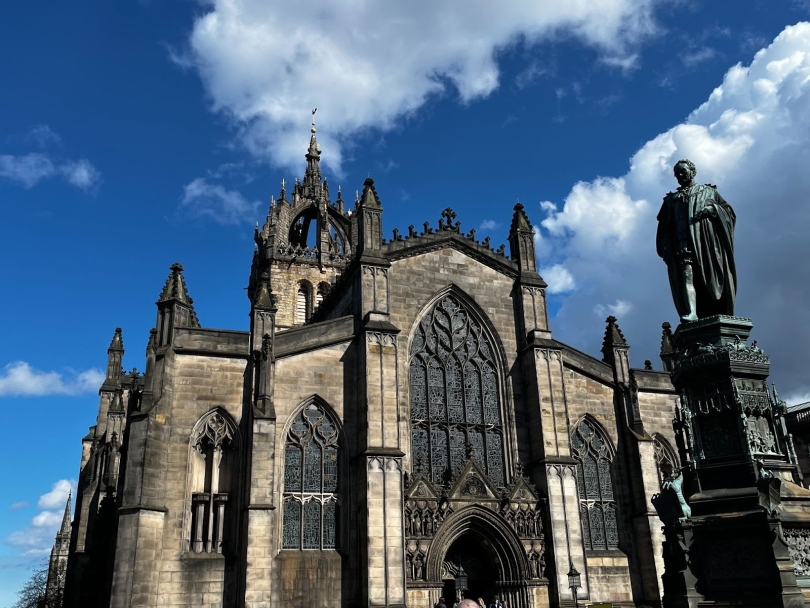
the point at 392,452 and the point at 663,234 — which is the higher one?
the point at 663,234

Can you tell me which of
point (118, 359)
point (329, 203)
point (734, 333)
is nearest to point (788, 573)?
point (734, 333)

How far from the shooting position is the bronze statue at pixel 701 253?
9.80m

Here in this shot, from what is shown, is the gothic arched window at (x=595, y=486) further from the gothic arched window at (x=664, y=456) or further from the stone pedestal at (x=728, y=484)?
the stone pedestal at (x=728, y=484)

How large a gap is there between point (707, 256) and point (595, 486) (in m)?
17.2

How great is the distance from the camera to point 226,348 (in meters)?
22.5

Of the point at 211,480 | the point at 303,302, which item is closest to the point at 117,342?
the point at 303,302

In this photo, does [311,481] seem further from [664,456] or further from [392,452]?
[664,456]

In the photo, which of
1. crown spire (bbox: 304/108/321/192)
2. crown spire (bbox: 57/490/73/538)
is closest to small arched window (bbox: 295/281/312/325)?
crown spire (bbox: 304/108/321/192)

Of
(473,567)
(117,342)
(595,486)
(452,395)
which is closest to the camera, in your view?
(473,567)

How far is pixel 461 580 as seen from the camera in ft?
75.2

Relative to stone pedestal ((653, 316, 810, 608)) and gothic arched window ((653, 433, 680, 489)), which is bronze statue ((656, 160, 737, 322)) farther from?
gothic arched window ((653, 433, 680, 489))

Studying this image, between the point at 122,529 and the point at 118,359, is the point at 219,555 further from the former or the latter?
the point at 118,359

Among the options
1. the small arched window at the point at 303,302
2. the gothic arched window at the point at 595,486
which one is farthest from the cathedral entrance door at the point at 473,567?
the small arched window at the point at 303,302

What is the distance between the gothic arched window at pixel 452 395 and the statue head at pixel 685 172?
14.9 m
